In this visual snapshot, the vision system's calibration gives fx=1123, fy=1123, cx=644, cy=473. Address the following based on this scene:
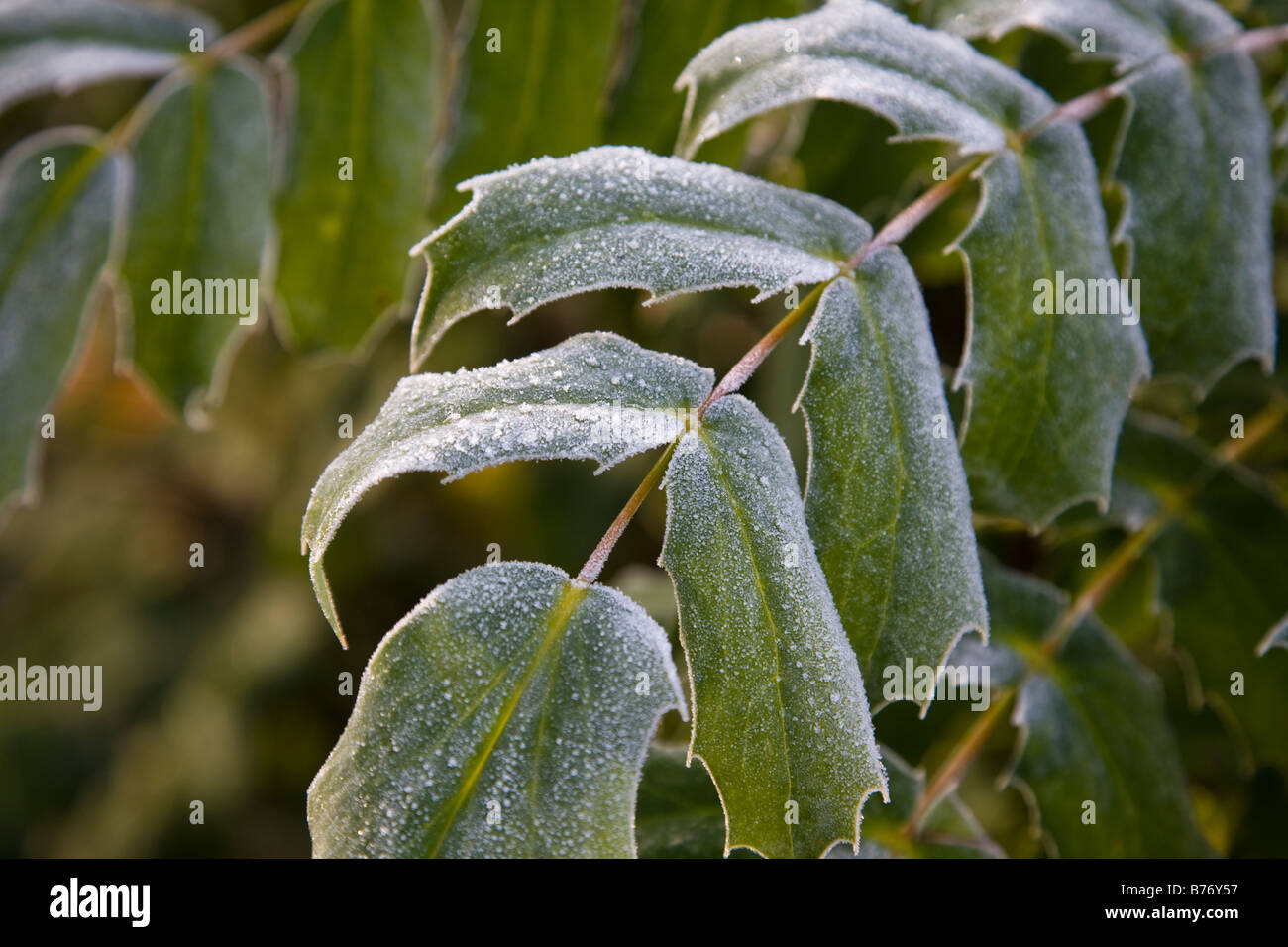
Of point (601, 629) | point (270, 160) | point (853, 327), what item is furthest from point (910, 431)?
point (270, 160)

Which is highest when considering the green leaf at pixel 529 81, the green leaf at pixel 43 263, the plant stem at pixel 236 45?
the plant stem at pixel 236 45

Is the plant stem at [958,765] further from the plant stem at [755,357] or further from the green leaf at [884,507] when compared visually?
the plant stem at [755,357]

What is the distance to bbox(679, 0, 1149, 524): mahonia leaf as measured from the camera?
0.57m

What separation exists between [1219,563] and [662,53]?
20.7 inches

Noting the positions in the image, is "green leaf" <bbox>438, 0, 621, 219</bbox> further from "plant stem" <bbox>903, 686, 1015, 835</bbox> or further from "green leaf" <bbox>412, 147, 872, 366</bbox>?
"plant stem" <bbox>903, 686, 1015, 835</bbox>

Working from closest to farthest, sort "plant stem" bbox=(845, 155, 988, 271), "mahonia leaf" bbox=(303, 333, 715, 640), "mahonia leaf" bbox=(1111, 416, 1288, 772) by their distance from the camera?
"mahonia leaf" bbox=(303, 333, 715, 640) → "plant stem" bbox=(845, 155, 988, 271) → "mahonia leaf" bbox=(1111, 416, 1288, 772)

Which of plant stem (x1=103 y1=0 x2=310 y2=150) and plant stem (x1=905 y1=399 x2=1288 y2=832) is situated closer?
plant stem (x1=905 y1=399 x2=1288 y2=832)

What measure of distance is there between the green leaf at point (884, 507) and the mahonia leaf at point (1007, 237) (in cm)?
9

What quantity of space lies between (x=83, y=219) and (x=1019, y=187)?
2.14 feet

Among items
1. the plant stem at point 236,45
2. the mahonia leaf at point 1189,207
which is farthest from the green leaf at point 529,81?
the mahonia leaf at point 1189,207

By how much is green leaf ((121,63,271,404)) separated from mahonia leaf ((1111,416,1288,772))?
2.16 ft

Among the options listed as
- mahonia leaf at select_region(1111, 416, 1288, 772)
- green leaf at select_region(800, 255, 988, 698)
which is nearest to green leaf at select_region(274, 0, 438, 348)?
green leaf at select_region(800, 255, 988, 698)

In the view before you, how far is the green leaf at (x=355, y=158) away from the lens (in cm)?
83

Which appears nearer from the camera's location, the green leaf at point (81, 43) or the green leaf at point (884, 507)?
the green leaf at point (884, 507)
